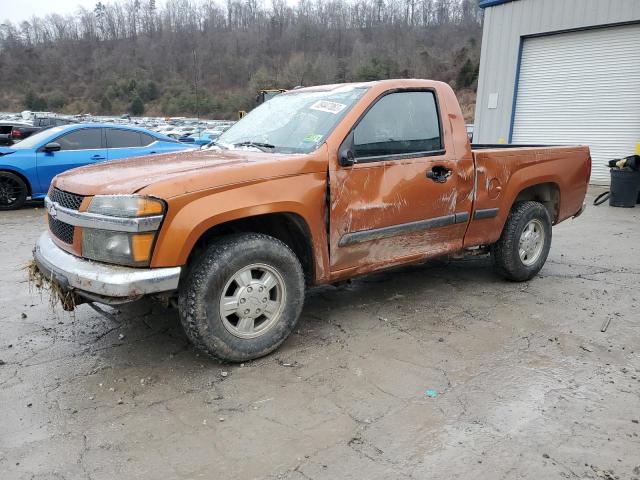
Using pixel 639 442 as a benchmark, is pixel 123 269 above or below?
above

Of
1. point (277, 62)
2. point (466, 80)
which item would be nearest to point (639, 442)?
point (466, 80)

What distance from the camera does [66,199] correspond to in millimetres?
3291

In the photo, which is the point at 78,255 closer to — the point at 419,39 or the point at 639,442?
the point at 639,442

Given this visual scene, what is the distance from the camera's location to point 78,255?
10.3 feet

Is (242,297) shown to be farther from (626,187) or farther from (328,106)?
(626,187)

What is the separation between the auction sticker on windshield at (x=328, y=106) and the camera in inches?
150

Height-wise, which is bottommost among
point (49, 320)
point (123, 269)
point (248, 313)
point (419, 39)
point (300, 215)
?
point (49, 320)

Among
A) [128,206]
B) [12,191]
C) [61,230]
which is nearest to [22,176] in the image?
[12,191]

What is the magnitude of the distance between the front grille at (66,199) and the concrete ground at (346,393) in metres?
1.04

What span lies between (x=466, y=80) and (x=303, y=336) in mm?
49991

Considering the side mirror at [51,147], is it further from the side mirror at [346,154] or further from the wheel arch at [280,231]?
the side mirror at [346,154]

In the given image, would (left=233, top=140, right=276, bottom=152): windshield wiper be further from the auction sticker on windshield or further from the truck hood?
the auction sticker on windshield

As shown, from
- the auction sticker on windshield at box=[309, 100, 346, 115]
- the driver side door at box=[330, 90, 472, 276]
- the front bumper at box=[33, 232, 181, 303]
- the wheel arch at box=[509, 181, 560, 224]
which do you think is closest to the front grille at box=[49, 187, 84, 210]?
the front bumper at box=[33, 232, 181, 303]

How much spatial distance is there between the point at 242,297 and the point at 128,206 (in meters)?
0.88
